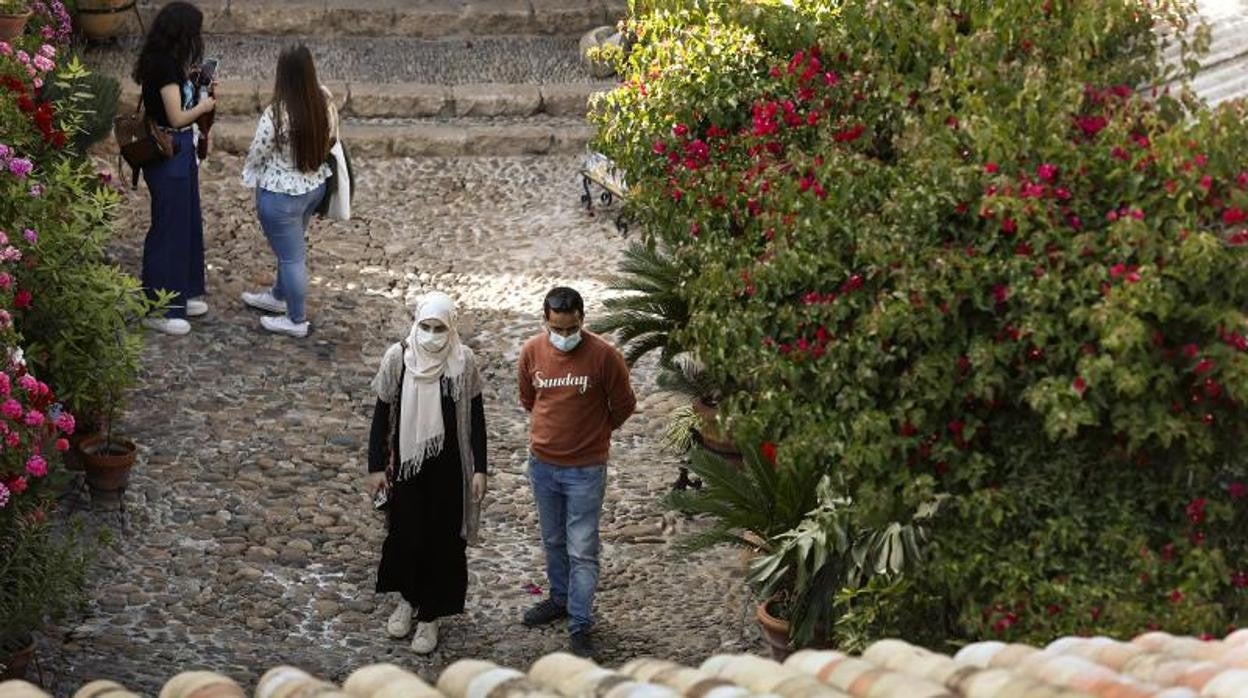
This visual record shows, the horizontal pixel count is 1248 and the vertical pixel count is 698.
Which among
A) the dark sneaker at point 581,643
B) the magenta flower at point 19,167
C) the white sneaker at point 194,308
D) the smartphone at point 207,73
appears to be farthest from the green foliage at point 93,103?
the dark sneaker at point 581,643

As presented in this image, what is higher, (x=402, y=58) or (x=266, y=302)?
(x=402, y=58)

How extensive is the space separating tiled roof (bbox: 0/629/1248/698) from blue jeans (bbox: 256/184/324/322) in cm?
595

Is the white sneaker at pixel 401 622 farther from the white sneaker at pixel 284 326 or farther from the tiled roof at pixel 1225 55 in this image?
the tiled roof at pixel 1225 55

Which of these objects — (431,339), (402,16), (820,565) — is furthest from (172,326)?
(402,16)

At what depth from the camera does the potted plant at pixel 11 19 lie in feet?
39.4

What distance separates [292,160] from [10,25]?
2.01m

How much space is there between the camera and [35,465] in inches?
313

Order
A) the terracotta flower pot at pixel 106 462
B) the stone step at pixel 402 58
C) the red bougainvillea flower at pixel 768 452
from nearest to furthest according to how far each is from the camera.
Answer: the red bougainvillea flower at pixel 768 452 → the terracotta flower pot at pixel 106 462 → the stone step at pixel 402 58

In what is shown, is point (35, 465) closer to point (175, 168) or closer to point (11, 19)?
point (175, 168)

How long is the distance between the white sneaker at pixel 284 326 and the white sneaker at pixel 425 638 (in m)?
3.39

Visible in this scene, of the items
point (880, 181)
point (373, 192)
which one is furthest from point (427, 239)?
point (880, 181)

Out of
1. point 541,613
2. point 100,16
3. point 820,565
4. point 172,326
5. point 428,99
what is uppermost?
point 100,16

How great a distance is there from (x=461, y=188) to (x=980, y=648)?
9057mm

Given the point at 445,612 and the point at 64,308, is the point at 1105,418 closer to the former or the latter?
the point at 445,612
